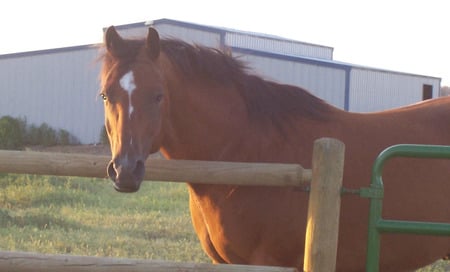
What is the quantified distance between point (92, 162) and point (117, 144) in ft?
0.51

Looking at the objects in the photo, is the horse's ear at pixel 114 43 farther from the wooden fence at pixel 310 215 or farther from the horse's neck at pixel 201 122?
the wooden fence at pixel 310 215

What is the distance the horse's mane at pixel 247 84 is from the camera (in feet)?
14.4

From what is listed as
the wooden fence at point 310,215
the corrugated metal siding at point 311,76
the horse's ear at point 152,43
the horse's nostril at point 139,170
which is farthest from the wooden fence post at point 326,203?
the corrugated metal siding at point 311,76

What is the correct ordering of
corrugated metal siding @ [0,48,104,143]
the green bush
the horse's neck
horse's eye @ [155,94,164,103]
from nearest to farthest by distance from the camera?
horse's eye @ [155,94,164,103] < the horse's neck < the green bush < corrugated metal siding @ [0,48,104,143]

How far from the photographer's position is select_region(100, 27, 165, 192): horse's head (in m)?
3.59

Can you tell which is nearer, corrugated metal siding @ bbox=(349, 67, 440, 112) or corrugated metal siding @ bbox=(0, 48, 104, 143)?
corrugated metal siding @ bbox=(0, 48, 104, 143)

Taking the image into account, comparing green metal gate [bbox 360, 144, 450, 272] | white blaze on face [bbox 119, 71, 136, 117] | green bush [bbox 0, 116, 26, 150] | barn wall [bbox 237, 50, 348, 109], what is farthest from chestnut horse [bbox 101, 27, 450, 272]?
green bush [bbox 0, 116, 26, 150]

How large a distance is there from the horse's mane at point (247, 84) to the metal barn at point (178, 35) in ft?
65.5

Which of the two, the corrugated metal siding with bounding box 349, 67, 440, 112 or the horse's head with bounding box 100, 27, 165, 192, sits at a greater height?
the horse's head with bounding box 100, 27, 165, 192

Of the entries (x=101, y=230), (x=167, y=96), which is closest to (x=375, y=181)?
(x=167, y=96)

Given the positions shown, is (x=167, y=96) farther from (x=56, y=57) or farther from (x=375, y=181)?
(x=56, y=57)

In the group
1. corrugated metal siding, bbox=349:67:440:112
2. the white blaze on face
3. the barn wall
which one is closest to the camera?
the white blaze on face

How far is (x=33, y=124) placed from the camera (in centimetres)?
2886

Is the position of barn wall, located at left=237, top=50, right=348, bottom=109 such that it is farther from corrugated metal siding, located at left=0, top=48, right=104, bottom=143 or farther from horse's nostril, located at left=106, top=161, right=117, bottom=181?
horse's nostril, located at left=106, top=161, right=117, bottom=181
